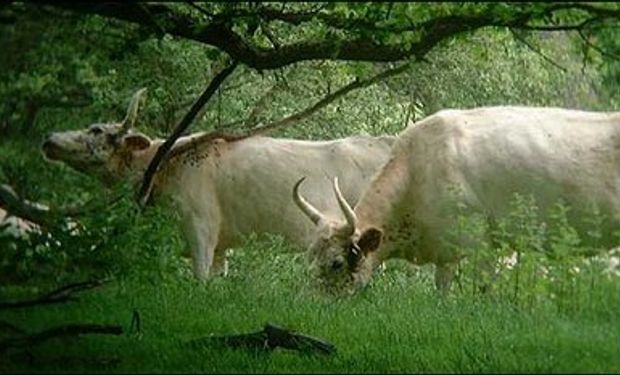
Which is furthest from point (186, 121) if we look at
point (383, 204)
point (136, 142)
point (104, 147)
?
point (104, 147)

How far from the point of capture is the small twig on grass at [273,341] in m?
8.02

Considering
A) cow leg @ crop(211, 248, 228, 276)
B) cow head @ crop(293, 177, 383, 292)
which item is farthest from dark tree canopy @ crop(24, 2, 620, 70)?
cow leg @ crop(211, 248, 228, 276)

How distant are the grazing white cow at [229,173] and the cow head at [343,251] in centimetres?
258

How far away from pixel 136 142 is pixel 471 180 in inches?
148

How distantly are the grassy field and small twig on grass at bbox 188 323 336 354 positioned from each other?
0.30 ft

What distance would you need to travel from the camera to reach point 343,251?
12117 mm

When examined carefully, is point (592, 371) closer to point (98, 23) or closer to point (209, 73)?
point (98, 23)

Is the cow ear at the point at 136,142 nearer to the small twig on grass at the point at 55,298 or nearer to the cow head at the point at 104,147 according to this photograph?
the cow head at the point at 104,147

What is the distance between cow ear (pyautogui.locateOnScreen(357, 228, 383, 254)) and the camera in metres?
12.2

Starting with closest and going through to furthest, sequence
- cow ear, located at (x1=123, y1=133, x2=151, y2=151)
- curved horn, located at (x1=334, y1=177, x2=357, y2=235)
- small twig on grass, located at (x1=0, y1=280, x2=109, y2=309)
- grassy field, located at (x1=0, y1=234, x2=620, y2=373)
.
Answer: grassy field, located at (x1=0, y1=234, x2=620, y2=373)
small twig on grass, located at (x1=0, y1=280, x2=109, y2=309)
curved horn, located at (x1=334, y1=177, x2=357, y2=235)
cow ear, located at (x1=123, y1=133, x2=151, y2=151)

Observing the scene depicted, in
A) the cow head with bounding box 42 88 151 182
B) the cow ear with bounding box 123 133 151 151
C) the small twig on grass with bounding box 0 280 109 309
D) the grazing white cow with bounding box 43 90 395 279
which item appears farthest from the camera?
the grazing white cow with bounding box 43 90 395 279

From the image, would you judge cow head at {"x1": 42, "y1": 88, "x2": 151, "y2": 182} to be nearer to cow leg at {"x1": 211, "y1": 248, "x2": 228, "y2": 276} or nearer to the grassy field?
cow leg at {"x1": 211, "y1": 248, "x2": 228, "y2": 276}

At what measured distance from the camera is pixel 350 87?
11.6m

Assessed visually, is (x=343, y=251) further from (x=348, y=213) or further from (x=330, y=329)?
(x=330, y=329)
